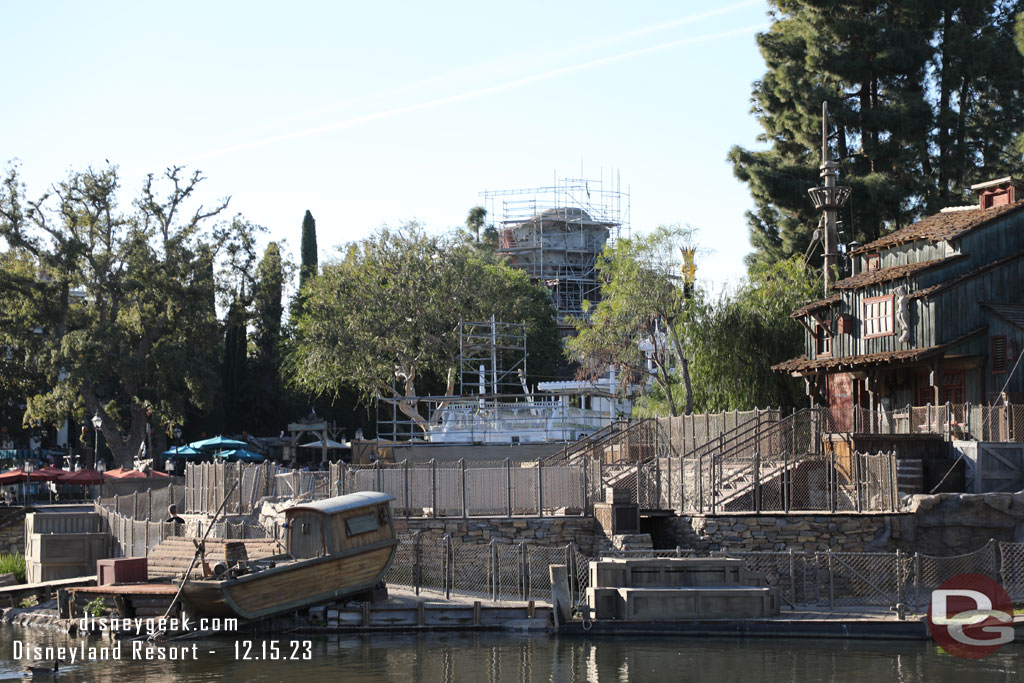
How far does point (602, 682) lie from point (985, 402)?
18851 millimetres

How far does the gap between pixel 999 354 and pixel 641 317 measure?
62.4 ft

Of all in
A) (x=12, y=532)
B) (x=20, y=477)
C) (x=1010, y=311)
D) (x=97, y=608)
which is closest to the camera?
(x=97, y=608)

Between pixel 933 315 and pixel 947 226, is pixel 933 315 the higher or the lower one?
the lower one

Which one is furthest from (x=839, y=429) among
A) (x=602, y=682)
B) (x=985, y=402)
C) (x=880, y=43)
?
(x=880, y=43)

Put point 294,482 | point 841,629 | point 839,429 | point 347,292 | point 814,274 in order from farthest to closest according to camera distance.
→ point 347,292
point 814,274
point 839,429
point 294,482
point 841,629

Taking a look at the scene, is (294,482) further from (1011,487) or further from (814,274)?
(814,274)

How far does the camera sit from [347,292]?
67.0 meters

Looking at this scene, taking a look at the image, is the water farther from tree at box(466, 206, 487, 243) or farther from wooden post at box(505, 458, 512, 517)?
tree at box(466, 206, 487, 243)

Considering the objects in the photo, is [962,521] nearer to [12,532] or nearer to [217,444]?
[12,532]

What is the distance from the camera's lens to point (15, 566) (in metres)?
35.6

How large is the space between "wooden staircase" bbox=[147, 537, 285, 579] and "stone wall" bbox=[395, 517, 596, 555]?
488cm

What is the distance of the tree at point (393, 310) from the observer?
66562 millimetres

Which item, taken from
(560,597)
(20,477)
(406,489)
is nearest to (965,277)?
(406,489)

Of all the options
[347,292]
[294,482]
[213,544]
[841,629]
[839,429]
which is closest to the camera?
[841,629]
